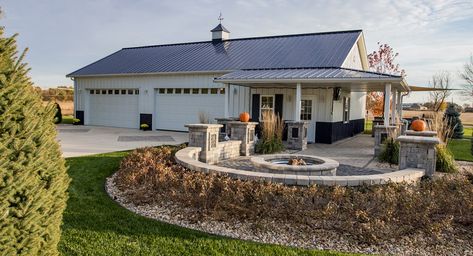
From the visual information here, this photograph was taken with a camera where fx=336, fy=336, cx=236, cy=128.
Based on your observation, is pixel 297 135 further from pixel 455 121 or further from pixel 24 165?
pixel 455 121

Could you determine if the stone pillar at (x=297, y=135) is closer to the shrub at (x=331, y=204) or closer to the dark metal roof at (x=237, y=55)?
the dark metal roof at (x=237, y=55)

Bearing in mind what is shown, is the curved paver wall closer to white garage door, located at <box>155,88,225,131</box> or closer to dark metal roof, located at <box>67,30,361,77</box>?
dark metal roof, located at <box>67,30,361,77</box>

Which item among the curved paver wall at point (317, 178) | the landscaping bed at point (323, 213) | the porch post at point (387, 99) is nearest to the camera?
the landscaping bed at point (323, 213)

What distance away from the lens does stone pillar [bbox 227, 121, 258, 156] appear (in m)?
9.68

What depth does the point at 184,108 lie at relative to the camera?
1573 cm

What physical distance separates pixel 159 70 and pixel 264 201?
12.9 m

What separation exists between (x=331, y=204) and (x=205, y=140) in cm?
435

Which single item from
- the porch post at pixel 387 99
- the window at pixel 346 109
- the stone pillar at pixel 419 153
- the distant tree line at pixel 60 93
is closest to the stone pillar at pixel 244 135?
the porch post at pixel 387 99

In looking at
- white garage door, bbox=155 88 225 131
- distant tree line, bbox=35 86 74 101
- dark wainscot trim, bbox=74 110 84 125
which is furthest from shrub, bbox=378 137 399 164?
distant tree line, bbox=35 86 74 101

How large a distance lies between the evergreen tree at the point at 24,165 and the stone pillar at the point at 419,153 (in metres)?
6.27

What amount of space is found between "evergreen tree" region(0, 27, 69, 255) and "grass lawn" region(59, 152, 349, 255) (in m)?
1.39

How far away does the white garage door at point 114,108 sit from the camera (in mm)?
17375

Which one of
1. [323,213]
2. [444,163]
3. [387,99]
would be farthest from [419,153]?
[387,99]

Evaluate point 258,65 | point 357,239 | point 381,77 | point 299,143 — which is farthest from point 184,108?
point 357,239
